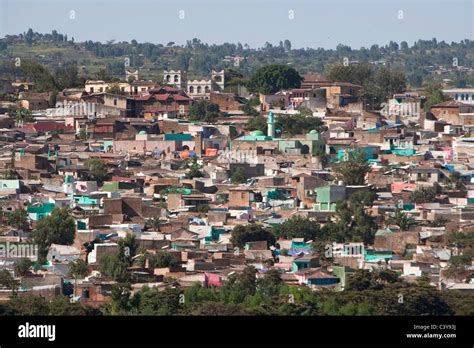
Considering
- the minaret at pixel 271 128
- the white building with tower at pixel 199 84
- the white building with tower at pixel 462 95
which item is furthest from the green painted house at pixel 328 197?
the white building with tower at pixel 462 95

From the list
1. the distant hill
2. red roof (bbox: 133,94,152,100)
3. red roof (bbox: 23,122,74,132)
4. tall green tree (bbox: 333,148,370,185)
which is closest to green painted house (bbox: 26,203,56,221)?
tall green tree (bbox: 333,148,370,185)

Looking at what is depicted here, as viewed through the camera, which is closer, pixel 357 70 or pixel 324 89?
pixel 324 89

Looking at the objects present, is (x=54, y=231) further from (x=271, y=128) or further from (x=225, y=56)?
(x=225, y=56)

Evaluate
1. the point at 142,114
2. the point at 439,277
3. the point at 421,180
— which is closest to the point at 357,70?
the point at 142,114

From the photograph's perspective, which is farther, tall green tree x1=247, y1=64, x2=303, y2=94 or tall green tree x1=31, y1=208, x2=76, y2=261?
tall green tree x1=247, y1=64, x2=303, y2=94

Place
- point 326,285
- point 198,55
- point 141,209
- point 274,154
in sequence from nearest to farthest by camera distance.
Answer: point 326,285, point 141,209, point 274,154, point 198,55

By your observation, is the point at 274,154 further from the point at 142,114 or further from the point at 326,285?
the point at 326,285

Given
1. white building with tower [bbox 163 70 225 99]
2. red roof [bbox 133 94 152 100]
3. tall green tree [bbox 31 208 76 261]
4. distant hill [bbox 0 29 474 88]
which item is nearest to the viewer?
tall green tree [bbox 31 208 76 261]

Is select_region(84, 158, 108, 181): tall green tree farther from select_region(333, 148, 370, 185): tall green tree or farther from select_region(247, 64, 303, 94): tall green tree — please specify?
select_region(247, 64, 303, 94): tall green tree
